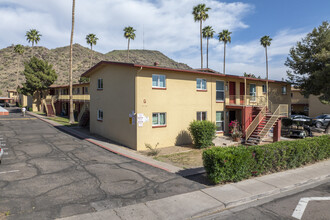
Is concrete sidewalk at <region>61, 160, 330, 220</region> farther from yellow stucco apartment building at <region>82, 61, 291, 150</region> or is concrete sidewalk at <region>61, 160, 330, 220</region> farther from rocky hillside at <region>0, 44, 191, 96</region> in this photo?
rocky hillside at <region>0, 44, 191, 96</region>

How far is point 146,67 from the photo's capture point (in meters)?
15.5

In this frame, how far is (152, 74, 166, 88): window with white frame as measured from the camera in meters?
16.4

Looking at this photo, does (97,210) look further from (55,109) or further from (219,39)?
(219,39)

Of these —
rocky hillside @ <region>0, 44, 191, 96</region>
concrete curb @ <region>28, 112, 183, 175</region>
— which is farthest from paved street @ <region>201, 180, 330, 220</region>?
rocky hillside @ <region>0, 44, 191, 96</region>

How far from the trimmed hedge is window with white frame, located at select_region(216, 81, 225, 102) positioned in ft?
30.1

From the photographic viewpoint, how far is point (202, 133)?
1666cm

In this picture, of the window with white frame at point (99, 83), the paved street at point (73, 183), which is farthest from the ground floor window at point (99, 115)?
the paved street at point (73, 183)

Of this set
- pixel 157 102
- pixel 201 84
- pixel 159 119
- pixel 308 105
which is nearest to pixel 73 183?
pixel 159 119

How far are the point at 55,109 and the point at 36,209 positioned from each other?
132ft

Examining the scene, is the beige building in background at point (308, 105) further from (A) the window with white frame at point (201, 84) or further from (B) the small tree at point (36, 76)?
(B) the small tree at point (36, 76)

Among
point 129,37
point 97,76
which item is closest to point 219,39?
point 129,37

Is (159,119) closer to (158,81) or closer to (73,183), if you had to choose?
(158,81)

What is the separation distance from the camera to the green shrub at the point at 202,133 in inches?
658

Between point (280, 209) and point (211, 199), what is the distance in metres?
2.25
